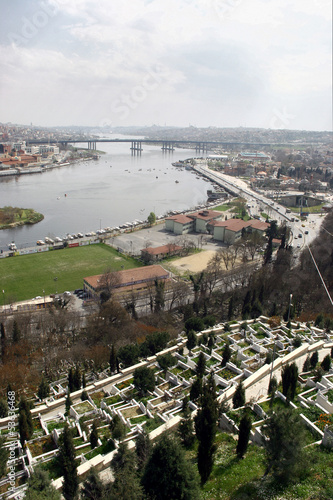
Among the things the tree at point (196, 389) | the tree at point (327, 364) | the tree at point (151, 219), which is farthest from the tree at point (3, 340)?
the tree at point (151, 219)

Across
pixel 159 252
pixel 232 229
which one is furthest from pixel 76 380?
pixel 232 229

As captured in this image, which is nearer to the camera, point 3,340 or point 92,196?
point 3,340

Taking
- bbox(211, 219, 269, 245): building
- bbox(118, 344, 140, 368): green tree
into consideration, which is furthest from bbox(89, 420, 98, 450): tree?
bbox(211, 219, 269, 245): building

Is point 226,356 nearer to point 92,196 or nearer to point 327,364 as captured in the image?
point 327,364

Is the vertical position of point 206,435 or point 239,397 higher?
point 206,435

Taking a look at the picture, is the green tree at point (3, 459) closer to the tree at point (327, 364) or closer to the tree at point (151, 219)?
the tree at point (327, 364)

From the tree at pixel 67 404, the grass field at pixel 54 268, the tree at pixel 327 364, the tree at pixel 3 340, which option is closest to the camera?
the tree at pixel 67 404
